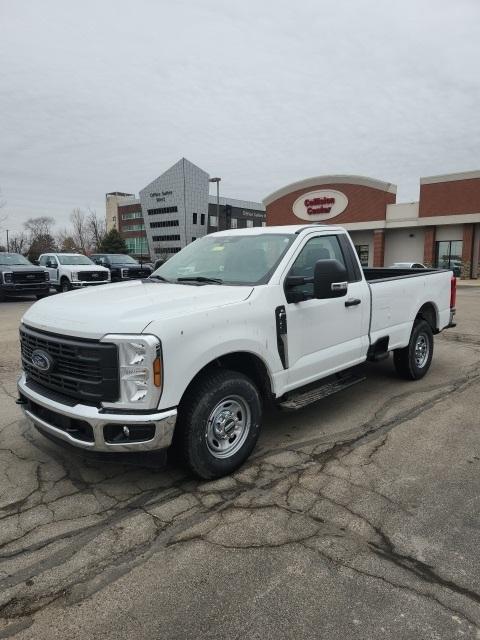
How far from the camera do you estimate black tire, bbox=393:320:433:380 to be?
6203 millimetres

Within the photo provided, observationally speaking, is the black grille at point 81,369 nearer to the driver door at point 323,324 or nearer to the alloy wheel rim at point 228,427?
the alloy wheel rim at point 228,427

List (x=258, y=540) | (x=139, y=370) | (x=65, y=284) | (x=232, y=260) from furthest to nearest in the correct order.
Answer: (x=65, y=284) → (x=232, y=260) → (x=139, y=370) → (x=258, y=540)

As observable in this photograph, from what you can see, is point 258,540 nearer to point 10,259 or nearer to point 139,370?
point 139,370

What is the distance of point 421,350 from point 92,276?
15864 mm

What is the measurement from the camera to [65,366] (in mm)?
3344

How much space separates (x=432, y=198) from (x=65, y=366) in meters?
34.8

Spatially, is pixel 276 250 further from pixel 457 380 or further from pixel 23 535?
pixel 457 380

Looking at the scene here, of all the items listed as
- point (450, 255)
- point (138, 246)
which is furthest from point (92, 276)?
point (138, 246)

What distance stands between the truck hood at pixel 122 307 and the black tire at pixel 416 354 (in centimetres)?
321

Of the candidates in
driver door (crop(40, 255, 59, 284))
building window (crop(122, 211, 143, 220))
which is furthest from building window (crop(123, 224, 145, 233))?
driver door (crop(40, 255, 59, 284))

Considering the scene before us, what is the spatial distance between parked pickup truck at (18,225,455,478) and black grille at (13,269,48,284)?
13930 millimetres

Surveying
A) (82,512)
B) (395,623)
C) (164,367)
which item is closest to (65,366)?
(164,367)

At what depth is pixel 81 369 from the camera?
3215 millimetres

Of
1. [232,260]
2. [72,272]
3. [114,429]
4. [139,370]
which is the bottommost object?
[114,429]
